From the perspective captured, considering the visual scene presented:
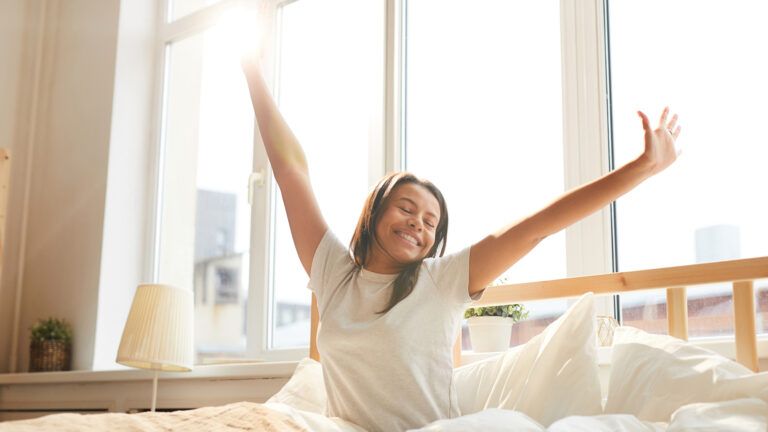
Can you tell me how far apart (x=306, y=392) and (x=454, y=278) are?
1.71 ft

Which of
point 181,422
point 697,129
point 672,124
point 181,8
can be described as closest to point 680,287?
point 672,124

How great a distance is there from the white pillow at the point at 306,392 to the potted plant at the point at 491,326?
0.41m

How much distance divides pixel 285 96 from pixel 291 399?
5.28 ft

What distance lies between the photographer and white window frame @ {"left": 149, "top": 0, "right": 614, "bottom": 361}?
223 centimetres

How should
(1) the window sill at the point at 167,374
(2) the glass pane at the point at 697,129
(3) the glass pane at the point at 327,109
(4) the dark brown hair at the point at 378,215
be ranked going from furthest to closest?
(3) the glass pane at the point at 327,109 < (1) the window sill at the point at 167,374 < (2) the glass pane at the point at 697,129 < (4) the dark brown hair at the point at 378,215

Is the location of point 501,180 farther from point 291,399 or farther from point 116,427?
point 116,427

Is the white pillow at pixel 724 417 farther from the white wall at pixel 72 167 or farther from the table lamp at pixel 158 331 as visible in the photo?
the white wall at pixel 72 167

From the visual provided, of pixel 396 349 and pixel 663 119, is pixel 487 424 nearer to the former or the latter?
pixel 396 349

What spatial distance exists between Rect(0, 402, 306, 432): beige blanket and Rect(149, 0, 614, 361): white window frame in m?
0.90

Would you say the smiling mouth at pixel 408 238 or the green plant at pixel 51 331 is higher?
the smiling mouth at pixel 408 238

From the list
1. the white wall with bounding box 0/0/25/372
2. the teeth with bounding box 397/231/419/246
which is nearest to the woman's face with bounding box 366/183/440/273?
the teeth with bounding box 397/231/419/246

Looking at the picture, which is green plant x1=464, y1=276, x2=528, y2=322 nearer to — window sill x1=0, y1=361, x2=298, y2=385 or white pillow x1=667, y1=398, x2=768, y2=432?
window sill x1=0, y1=361, x2=298, y2=385

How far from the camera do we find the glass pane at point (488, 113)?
2414 millimetres

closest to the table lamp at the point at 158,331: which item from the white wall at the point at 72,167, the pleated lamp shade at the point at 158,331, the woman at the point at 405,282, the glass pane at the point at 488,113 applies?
the pleated lamp shade at the point at 158,331
